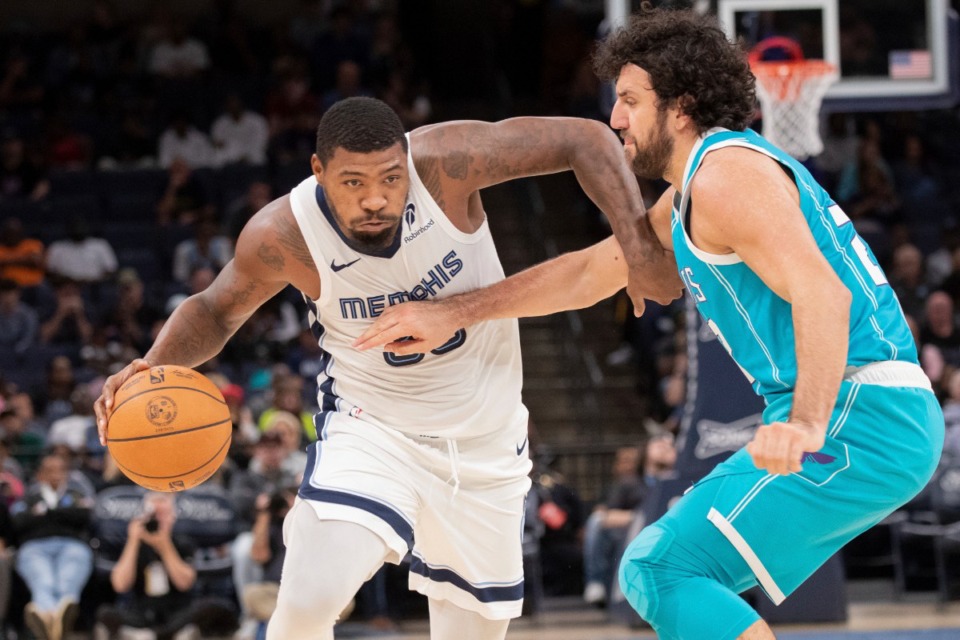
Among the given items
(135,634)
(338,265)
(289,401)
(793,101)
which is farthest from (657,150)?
→ (289,401)

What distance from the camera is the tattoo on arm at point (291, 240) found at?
4.66 metres

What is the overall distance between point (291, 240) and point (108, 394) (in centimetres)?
83

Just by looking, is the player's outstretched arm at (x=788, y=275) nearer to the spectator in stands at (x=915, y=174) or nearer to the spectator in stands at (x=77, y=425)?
the spectator in stands at (x=77, y=425)

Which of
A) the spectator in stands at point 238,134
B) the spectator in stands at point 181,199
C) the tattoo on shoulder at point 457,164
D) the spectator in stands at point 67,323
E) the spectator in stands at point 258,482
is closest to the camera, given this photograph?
the tattoo on shoulder at point 457,164

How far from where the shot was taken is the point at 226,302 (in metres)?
4.84

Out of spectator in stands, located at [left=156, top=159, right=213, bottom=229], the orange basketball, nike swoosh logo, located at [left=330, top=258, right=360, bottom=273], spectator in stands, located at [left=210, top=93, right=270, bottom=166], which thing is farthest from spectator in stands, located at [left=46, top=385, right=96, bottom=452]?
nike swoosh logo, located at [left=330, top=258, right=360, bottom=273]

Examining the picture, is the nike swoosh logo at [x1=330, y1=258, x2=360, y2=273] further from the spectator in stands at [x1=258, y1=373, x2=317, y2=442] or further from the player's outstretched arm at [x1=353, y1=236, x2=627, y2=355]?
the spectator in stands at [x1=258, y1=373, x2=317, y2=442]

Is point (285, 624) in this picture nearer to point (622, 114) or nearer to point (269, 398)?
point (622, 114)

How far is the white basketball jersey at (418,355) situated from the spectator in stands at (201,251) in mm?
8893

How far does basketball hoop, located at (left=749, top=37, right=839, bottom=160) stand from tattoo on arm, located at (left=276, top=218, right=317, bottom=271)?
4.53 meters

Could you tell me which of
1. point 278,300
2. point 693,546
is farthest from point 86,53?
point 693,546

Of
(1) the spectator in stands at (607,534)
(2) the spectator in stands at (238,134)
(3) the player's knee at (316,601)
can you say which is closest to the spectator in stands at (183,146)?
(2) the spectator in stands at (238,134)

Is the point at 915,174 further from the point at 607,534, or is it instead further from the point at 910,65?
the point at 607,534

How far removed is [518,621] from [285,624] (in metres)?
6.16
